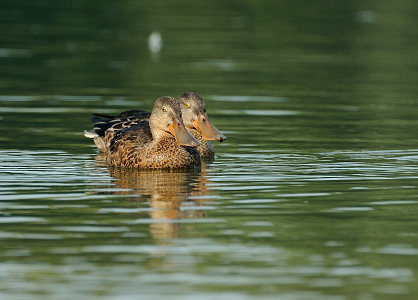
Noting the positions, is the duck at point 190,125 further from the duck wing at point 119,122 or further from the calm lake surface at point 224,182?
the calm lake surface at point 224,182

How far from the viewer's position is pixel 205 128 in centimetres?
1448

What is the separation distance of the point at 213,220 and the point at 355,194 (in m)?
2.03

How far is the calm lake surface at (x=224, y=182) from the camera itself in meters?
8.19

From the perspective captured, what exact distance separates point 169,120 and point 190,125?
126cm

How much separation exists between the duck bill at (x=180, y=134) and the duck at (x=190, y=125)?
0.78m

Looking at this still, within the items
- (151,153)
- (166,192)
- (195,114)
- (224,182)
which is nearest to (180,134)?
(151,153)

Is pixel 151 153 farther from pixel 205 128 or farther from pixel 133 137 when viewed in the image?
pixel 205 128

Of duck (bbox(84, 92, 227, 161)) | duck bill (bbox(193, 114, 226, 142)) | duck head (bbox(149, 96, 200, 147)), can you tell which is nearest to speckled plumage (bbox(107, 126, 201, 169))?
duck head (bbox(149, 96, 200, 147))

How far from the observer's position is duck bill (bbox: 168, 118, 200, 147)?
1331 centimetres

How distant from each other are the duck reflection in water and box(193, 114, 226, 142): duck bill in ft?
3.35

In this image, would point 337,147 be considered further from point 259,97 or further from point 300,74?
point 300,74

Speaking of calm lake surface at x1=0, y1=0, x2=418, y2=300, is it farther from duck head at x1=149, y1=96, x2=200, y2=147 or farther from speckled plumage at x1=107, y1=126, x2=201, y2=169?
duck head at x1=149, y1=96, x2=200, y2=147

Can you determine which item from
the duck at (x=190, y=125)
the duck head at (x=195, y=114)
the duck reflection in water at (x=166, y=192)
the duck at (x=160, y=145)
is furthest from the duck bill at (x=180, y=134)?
the duck head at (x=195, y=114)

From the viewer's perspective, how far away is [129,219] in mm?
10117
